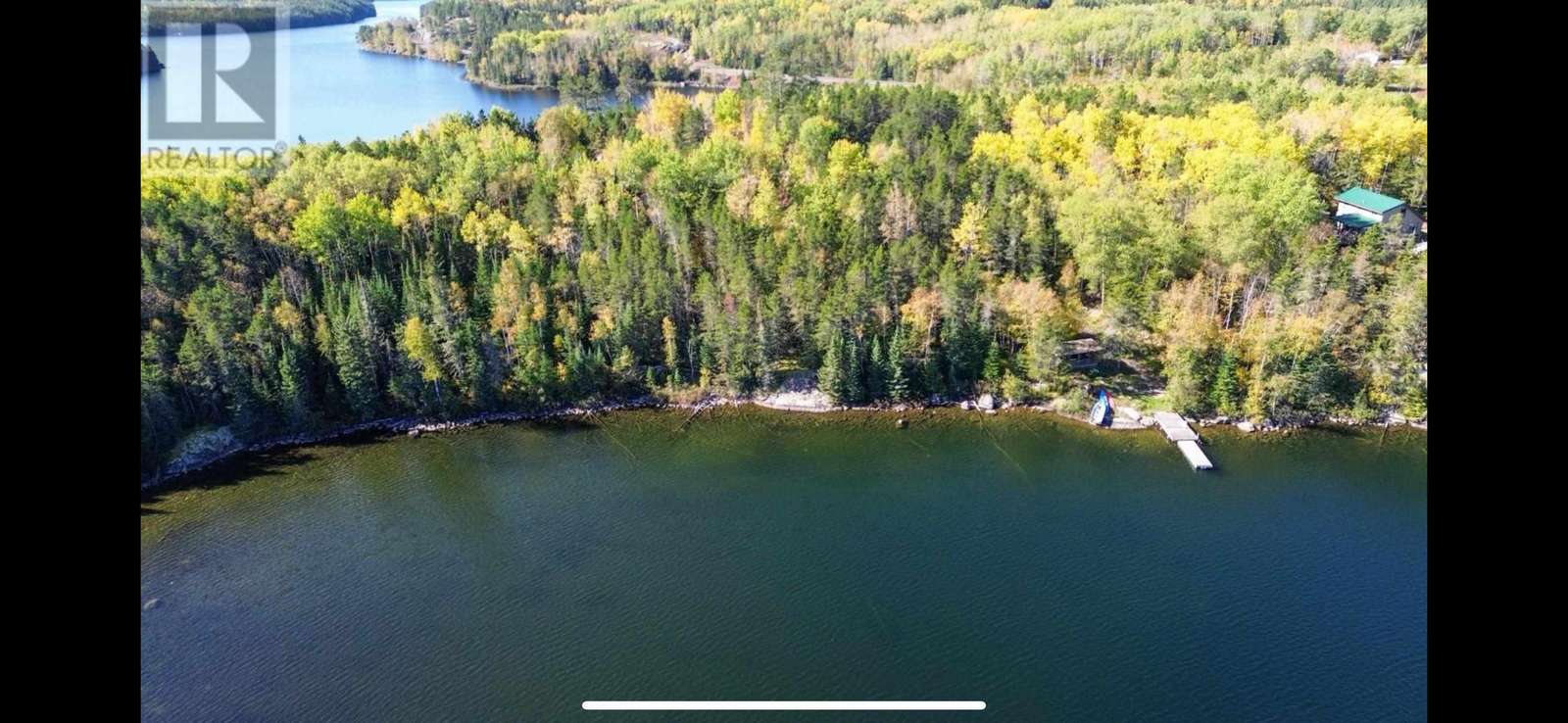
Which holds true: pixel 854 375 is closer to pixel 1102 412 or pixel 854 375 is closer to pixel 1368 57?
pixel 1102 412

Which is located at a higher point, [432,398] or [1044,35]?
[1044,35]

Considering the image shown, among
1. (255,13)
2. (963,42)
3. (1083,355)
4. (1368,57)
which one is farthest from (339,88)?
(1368,57)

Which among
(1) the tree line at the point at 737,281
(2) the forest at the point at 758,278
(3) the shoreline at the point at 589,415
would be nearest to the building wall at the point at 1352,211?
(2) the forest at the point at 758,278

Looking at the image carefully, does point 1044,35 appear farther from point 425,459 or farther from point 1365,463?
point 425,459

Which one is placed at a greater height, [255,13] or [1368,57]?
[255,13]

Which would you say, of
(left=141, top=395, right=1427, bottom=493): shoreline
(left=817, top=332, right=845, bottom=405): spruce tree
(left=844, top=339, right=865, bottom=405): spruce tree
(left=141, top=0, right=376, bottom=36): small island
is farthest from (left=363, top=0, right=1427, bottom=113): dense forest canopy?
(left=817, top=332, right=845, bottom=405): spruce tree
